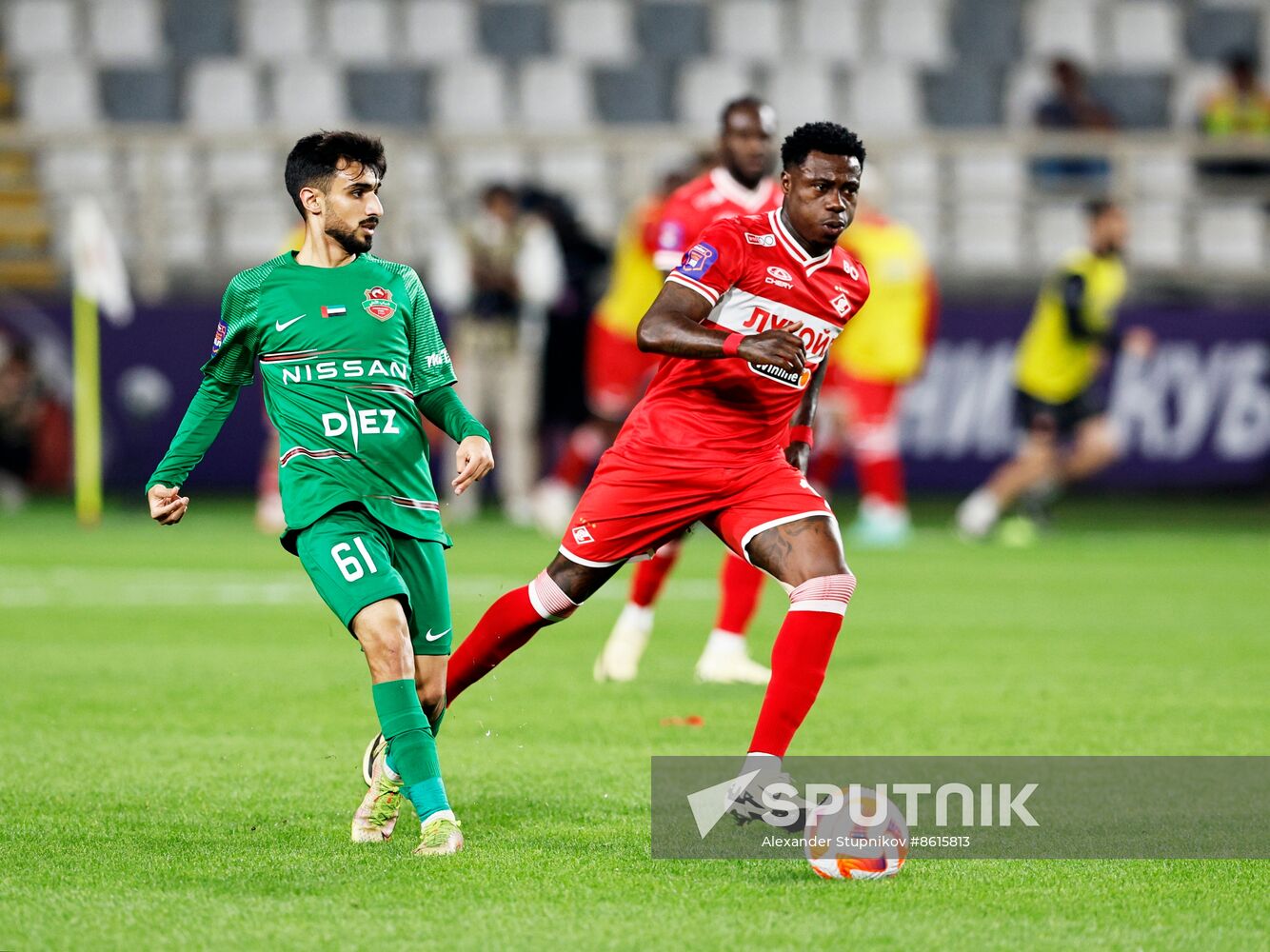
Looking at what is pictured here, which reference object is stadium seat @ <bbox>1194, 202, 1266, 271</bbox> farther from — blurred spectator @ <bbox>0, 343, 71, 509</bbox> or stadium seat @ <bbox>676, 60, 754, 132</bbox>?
blurred spectator @ <bbox>0, 343, 71, 509</bbox>

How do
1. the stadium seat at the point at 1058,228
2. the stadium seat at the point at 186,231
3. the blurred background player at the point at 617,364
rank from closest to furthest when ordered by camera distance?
the blurred background player at the point at 617,364 < the stadium seat at the point at 186,231 < the stadium seat at the point at 1058,228

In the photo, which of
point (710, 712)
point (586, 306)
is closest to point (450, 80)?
point (586, 306)

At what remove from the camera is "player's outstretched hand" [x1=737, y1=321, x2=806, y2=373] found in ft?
18.3

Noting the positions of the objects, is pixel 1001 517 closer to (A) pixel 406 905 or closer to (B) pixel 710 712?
(B) pixel 710 712

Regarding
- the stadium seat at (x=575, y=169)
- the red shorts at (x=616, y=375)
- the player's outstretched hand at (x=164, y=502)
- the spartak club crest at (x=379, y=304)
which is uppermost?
the spartak club crest at (x=379, y=304)

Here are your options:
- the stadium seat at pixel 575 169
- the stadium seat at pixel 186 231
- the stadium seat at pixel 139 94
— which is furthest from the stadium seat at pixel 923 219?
the stadium seat at pixel 139 94

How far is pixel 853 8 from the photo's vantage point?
23969 mm

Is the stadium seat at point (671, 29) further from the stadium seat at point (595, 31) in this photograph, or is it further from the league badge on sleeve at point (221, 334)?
the league badge on sleeve at point (221, 334)

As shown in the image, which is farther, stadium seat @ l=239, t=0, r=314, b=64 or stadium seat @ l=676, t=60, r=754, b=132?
stadium seat @ l=239, t=0, r=314, b=64

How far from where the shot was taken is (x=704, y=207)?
898cm

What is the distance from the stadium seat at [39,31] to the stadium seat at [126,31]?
9.6 inches

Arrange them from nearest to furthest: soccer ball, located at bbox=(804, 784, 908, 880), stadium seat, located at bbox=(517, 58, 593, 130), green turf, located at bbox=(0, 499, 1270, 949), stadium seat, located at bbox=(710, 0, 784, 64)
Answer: green turf, located at bbox=(0, 499, 1270, 949) < soccer ball, located at bbox=(804, 784, 908, 880) < stadium seat, located at bbox=(517, 58, 593, 130) < stadium seat, located at bbox=(710, 0, 784, 64)

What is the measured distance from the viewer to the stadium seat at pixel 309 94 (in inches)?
895

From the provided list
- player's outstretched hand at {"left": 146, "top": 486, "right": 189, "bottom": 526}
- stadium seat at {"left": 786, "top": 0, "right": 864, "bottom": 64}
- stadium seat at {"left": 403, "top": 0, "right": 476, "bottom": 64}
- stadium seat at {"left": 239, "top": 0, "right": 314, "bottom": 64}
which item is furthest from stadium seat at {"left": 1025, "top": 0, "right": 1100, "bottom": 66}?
player's outstretched hand at {"left": 146, "top": 486, "right": 189, "bottom": 526}
